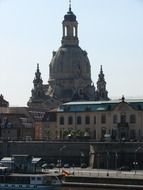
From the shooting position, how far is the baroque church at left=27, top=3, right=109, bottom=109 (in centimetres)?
12281

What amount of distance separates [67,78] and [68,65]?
1.91 metres

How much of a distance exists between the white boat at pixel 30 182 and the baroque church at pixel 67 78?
6145 centimetres

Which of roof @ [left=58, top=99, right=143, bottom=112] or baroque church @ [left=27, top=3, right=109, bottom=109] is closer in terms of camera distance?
roof @ [left=58, top=99, right=143, bottom=112]

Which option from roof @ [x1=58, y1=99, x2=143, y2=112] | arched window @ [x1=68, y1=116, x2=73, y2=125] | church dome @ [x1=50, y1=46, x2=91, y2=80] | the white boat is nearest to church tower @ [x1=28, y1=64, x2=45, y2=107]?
church dome @ [x1=50, y1=46, x2=91, y2=80]

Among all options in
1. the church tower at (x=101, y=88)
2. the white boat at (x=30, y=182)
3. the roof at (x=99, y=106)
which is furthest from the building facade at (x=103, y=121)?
the church tower at (x=101, y=88)

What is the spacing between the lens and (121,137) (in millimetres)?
87438

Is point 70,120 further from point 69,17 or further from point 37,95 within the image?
point 69,17

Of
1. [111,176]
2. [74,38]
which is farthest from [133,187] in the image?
[74,38]

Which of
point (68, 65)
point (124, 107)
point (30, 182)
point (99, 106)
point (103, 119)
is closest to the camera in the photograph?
point (30, 182)

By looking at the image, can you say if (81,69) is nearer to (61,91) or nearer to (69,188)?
(61,91)

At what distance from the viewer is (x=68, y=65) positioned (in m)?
123

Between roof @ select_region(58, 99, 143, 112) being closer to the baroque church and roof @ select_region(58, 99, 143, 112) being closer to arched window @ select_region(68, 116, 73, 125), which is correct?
arched window @ select_region(68, 116, 73, 125)

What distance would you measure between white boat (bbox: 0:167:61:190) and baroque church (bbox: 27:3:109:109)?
202ft

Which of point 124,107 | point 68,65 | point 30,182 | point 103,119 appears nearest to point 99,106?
point 103,119
